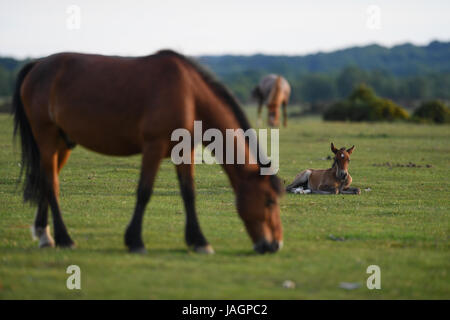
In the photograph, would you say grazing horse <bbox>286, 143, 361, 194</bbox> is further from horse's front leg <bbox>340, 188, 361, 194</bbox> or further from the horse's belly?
the horse's belly

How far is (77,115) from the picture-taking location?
8703 mm

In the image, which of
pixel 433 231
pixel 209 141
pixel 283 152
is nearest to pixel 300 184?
pixel 433 231

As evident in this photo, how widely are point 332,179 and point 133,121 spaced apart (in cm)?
792

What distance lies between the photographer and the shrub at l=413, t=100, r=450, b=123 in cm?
4894

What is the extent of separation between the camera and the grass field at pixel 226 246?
276 inches

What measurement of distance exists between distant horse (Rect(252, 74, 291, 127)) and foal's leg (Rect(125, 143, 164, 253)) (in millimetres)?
33891

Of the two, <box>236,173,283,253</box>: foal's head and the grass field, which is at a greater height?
<box>236,173,283,253</box>: foal's head

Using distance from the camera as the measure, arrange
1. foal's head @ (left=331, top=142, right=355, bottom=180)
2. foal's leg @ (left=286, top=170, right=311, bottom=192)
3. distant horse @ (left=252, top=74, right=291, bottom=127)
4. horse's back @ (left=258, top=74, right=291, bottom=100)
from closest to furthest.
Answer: foal's head @ (left=331, top=142, right=355, bottom=180) < foal's leg @ (left=286, top=170, right=311, bottom=192) < distant horse @ (left=252, top=74, right=291, bottom=127) < horse's back @ (left=258, top=74, right=291, bottom=100)

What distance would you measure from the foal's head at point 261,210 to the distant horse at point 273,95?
33694 mm

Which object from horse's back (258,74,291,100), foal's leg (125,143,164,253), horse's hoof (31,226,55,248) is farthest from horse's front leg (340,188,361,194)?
horse's back (258,74,291,100)
